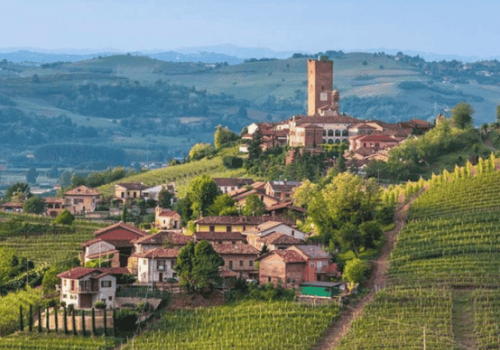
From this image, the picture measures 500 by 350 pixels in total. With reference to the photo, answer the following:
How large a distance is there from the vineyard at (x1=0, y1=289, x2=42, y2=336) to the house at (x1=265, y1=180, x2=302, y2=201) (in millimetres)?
20533

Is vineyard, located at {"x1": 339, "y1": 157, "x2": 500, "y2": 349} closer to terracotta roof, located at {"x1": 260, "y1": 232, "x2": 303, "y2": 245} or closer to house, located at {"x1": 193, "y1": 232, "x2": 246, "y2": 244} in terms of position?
terracotta roof, located at {"x1": 260, "y1": 232, "x2": 303, "y2": 245}

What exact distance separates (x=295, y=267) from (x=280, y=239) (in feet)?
15.9

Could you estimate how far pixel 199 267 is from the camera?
60250 mm

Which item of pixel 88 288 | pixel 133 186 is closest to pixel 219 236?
pixel 88 288

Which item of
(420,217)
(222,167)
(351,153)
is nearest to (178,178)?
(222,167)

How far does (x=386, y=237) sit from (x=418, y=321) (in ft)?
40.3

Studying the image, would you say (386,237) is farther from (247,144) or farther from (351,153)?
(247,144)

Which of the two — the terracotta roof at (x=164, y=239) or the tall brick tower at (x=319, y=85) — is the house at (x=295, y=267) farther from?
the tall brick tower at (x=319, y=85)

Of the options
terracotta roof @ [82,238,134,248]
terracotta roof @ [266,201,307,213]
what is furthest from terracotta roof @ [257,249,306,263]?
terracotta roof @ [266,201,307,213]

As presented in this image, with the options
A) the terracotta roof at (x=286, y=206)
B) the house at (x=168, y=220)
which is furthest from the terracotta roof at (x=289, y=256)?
the house at (x=168, y=220)

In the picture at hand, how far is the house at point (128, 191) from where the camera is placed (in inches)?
3829

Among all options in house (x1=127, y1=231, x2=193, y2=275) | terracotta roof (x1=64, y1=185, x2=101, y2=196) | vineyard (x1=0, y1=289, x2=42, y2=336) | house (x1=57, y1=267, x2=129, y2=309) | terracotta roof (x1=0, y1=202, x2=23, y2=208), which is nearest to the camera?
house (x1=57, y1=267, x2=129, y2=309)

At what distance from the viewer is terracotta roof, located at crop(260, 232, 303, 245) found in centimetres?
6531

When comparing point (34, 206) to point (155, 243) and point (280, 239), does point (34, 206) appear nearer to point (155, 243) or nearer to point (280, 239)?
point (155, 243)
